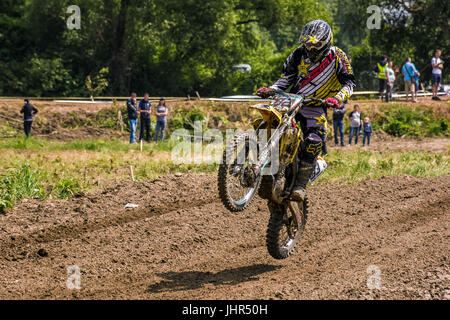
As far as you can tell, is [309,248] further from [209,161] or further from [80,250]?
[209,161]

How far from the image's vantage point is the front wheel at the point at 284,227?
24.9 feet

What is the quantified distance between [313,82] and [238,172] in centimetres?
184

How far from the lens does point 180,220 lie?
9.54 meters

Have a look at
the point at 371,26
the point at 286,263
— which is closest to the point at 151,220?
the point at 286,263

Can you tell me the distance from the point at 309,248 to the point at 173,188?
3340 mm

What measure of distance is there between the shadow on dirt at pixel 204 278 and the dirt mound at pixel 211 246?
1cm

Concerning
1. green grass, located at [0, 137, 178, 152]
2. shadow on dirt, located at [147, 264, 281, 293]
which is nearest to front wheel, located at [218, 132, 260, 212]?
shadow on dirt, located at [147, 264, 281, 293]

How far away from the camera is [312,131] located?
7.63 metres

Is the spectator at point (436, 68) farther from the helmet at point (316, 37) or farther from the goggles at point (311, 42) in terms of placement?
the goggles at point (311, 42)

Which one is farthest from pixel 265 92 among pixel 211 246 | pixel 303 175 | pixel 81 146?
pixel 81 146

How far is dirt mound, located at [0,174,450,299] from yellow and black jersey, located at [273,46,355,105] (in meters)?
2.28

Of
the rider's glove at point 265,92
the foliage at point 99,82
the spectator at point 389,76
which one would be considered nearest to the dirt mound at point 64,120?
the foliage at point 99,82

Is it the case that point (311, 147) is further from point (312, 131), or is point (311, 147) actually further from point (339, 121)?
point (339, 121)

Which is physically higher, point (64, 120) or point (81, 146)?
point (64, 120)
